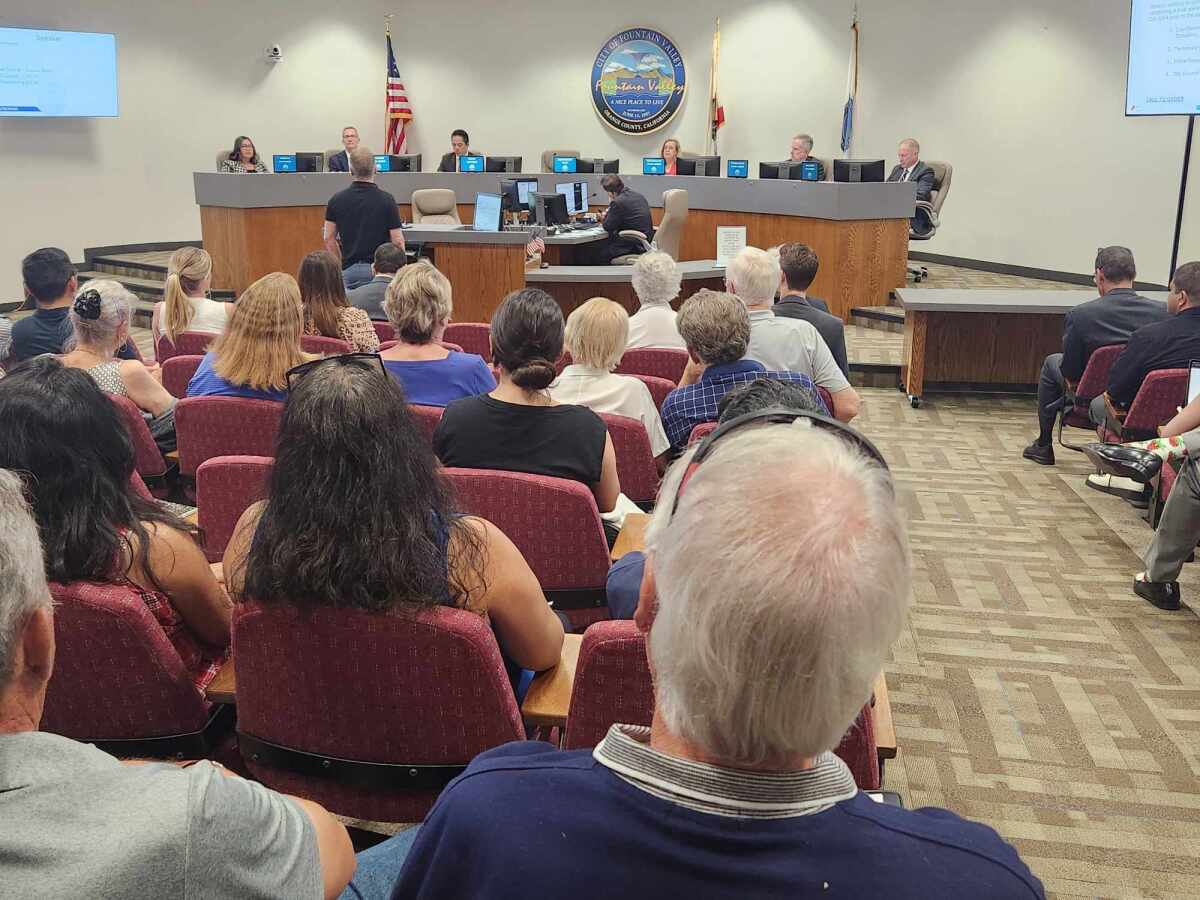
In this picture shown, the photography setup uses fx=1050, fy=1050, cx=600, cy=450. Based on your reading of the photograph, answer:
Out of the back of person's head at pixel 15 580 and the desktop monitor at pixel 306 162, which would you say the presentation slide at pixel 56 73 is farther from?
the back of person's head at pixel 15 580

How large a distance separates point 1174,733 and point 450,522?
2.27 metres

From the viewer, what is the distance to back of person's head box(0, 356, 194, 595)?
1777 millimetres

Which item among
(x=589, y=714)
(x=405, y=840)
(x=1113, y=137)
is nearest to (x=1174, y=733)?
(x=589, y=714)

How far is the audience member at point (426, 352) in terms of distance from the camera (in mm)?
3584

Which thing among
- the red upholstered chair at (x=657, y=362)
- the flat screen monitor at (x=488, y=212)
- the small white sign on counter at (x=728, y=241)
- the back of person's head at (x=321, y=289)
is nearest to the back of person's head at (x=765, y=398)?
the red upholstered chair at (x=657, y=362)

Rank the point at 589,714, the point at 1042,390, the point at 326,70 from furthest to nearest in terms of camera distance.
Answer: the point at 326,70, the point at 1042,390, the point at 589,714

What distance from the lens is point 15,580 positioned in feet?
3.22

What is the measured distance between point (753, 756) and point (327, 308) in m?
4.18

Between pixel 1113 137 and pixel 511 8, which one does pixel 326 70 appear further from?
pixel 1113 137

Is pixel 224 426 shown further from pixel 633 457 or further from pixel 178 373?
pixel 633 457

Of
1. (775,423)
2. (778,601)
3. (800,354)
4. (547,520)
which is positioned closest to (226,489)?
(547,520)

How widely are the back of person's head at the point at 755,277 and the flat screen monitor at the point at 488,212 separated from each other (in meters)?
3.79

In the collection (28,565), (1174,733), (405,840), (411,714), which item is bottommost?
(1174,733)

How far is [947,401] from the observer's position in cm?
669
